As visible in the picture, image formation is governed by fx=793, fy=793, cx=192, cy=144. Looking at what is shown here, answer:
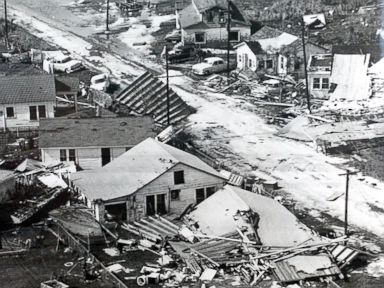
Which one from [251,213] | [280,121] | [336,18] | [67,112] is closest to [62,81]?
[67,112]

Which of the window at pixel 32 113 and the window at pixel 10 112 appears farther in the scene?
the window at pixel 32 113

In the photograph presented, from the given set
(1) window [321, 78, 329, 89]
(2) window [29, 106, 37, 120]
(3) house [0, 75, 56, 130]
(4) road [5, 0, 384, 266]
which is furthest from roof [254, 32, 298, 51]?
(2) window [29, 106, 37, 120]

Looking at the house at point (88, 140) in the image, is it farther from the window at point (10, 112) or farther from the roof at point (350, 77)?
the roof at point (350, 77)

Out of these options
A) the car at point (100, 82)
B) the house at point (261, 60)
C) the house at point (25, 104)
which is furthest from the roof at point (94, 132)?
the house at point (261, 60)

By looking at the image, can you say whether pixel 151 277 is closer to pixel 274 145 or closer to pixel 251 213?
pixel 251 213

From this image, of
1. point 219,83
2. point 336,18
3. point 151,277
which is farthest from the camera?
point 336,18

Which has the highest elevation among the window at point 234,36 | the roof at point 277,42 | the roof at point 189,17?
the roof at point 189,17

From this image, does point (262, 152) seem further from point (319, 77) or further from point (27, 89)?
point (27, 89)
